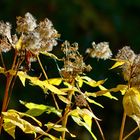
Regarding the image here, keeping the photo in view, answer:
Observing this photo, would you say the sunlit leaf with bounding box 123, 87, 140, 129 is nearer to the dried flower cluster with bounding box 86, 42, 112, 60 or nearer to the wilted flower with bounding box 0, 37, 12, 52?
the dried flower cluster with bounding box 86, 42, 112, 60

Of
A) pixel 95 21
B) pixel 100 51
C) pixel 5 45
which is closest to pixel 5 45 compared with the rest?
pixel 5 45

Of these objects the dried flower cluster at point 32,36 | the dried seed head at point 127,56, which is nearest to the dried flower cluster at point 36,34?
the dried flower cluster at point 32,36

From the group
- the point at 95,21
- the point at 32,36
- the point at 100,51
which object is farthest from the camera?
the point at 95,21

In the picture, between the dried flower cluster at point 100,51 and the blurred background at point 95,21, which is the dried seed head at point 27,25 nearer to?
the dried flower cluster at point 100,51

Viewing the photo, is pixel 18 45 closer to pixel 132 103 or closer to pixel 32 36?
pixel 32 36

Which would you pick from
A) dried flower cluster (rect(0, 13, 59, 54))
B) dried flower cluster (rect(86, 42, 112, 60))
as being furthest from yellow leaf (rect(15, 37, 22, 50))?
dried flower cluster (rect(86, 42, 112, 60))

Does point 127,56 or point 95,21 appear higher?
point 95,21
